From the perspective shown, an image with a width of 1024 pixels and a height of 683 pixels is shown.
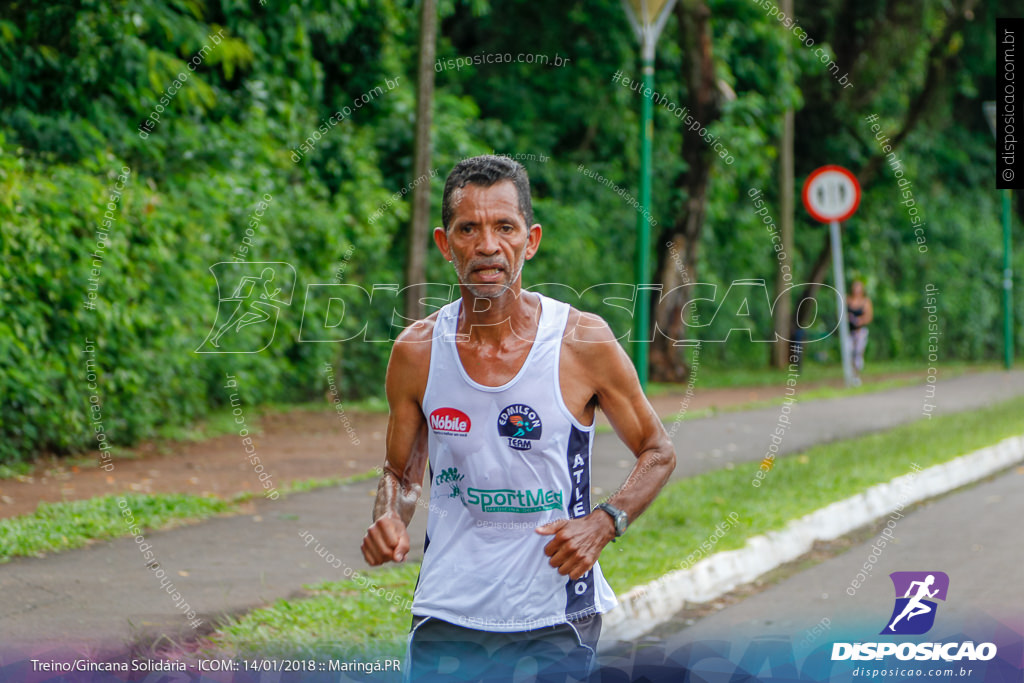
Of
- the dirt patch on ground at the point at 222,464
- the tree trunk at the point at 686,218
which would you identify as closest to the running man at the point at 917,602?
the dirt patch on ground at the point at 222,464

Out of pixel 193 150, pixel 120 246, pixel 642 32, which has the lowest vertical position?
pixel 120 246

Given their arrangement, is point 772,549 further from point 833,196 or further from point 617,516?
point 833,196

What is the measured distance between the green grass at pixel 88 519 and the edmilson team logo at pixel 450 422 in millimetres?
3691

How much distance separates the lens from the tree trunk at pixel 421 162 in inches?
430

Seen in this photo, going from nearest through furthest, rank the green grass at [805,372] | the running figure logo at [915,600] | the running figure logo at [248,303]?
the running figure logo at [915,600] → the running figure logo at [248,303] → the green grass at [805,372]

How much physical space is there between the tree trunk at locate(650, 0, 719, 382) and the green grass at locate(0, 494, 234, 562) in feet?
32.9

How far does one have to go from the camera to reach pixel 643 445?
295 cm

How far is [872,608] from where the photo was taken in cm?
577

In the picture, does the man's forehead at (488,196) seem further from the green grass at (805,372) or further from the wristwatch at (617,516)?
the green grass at (805,372)

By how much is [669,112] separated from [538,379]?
15.2 metres

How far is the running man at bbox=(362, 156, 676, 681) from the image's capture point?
2756 millimetres

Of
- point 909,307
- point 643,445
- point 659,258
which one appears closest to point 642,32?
point 643,445

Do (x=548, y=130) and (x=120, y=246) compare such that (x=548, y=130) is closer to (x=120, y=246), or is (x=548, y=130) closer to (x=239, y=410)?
(x=239, y=410)

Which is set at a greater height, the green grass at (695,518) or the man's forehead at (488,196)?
the man's forehead at (488,196)
